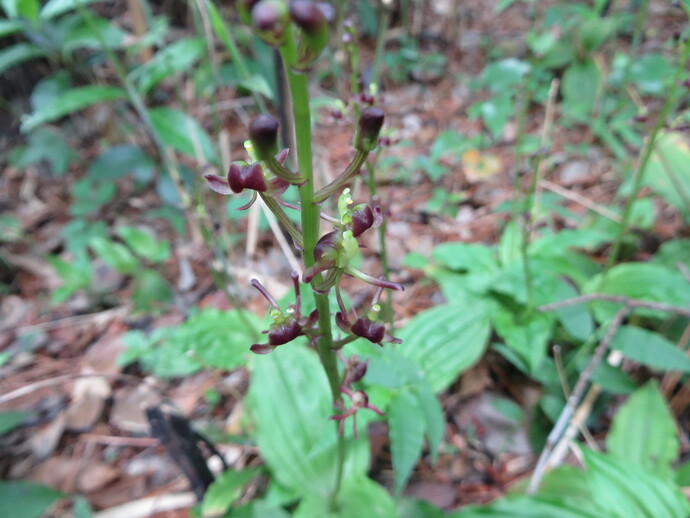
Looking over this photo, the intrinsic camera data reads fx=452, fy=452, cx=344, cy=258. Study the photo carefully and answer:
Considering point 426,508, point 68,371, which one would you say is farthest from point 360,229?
point 68,371

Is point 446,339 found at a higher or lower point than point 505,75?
lower

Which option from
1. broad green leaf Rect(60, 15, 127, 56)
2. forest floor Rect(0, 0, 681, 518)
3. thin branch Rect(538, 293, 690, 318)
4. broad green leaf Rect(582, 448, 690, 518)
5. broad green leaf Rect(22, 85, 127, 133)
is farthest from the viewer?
broad green leaf Rect(60, 15, 127, 56)

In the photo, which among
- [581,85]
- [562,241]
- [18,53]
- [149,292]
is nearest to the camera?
[562,241]

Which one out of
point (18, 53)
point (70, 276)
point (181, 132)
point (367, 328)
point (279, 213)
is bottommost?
point (70, 276)

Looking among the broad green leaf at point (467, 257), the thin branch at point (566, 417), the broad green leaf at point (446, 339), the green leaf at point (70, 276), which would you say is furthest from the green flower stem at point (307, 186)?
the green leaf at point (70, 276)

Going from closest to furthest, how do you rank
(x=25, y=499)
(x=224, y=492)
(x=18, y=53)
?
(x=224, y=492) < (x=25, y=499) < (x=18, y=53)

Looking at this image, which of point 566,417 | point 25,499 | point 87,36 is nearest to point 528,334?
point 566,417

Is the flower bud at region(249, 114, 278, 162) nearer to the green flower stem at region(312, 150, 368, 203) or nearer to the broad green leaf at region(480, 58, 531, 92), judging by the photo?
the green flower stem at region(312, 150, 368, 203)

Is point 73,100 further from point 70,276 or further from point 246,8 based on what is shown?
point 246,8

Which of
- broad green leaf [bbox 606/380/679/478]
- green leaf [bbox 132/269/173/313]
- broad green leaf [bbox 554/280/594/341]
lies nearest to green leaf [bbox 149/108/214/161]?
green leaf [bbox 132/269/173/313]
